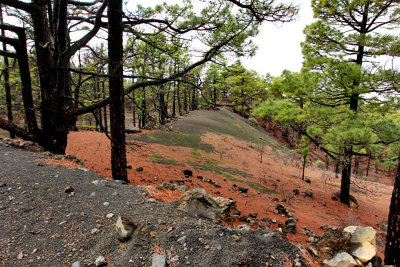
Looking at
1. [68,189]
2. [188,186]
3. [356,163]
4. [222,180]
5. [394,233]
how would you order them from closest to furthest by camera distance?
[68,189]
[394,233]
[188,186]
[222,180]
[356,163]

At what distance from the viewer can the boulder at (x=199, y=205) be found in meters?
2.56

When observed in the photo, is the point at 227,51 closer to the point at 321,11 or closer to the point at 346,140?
the point at 346,140

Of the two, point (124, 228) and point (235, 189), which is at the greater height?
point (124, 228)

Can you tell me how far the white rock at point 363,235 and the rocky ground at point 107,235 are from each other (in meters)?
0.56

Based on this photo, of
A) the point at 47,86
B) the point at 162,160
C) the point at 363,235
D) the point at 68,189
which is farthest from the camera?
the point at 162,160

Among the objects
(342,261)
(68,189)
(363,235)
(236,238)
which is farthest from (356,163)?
(68,189)

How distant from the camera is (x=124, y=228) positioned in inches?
74.7

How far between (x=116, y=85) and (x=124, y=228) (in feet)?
10.3

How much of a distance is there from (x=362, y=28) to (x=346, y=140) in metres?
4.81

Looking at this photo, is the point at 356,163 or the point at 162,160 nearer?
the point at 162,160

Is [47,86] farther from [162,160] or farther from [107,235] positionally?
[162,160]

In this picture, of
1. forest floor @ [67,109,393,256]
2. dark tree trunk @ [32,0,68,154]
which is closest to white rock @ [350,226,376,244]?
forest floor @ [67,109,393,256]

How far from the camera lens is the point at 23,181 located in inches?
105

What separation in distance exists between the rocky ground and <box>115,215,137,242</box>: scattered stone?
0.17 feet
